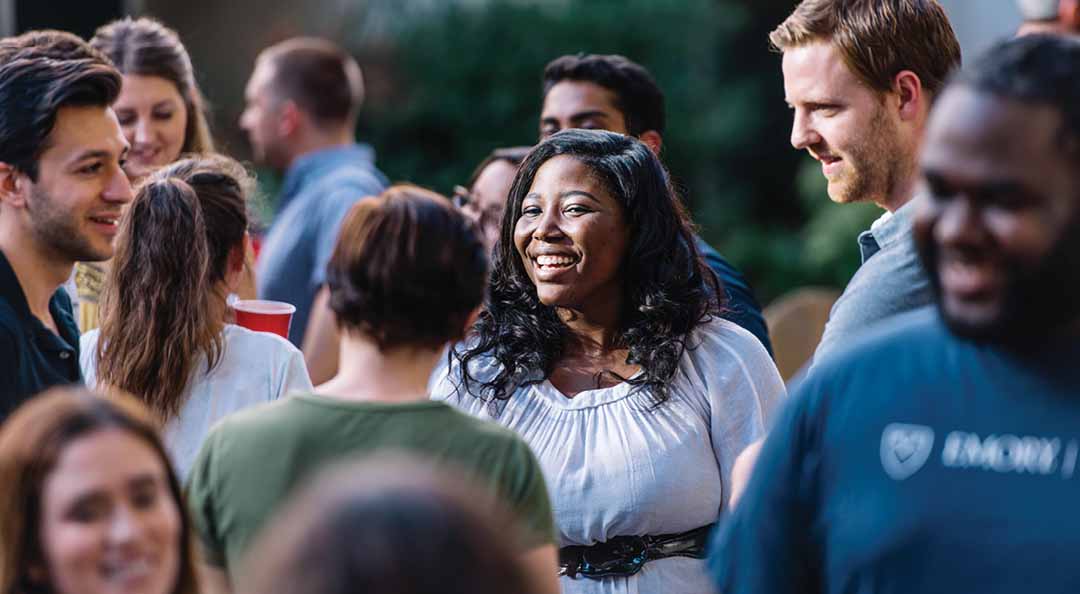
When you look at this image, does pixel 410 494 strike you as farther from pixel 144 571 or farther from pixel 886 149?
pixel 886 149

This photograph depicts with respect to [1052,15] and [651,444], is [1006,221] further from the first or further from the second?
[1052,15]

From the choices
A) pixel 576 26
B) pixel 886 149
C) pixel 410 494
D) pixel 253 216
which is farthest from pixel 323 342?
pixel 576 26

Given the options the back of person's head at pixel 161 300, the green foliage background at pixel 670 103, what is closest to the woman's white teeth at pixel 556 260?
the back of person's head at pixel 161 300

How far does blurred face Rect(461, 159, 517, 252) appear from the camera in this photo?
16.6 ft

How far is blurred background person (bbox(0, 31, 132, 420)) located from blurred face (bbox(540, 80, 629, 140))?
171cm

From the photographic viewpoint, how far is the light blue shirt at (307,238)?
5.87 meters

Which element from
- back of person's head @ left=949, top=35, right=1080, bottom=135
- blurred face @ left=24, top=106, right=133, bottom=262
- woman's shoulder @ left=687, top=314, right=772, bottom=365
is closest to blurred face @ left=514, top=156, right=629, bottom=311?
woman's shoulder @ left=687, top=314, right=772, bottom=365

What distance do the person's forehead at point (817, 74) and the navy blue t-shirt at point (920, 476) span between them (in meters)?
1.52

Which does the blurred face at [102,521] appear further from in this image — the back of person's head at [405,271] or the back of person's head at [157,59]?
the back of person's head at [157,59]

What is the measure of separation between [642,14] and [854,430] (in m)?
9.36

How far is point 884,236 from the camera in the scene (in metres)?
3.29

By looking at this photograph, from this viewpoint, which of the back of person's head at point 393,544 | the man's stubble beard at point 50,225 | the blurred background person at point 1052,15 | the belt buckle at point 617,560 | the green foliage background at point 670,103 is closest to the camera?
the back of person's head at point 393,544

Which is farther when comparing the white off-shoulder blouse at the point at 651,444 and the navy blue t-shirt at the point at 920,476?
the white off-shoulder blouse at the point at 651,444

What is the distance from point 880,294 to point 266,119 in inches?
170
